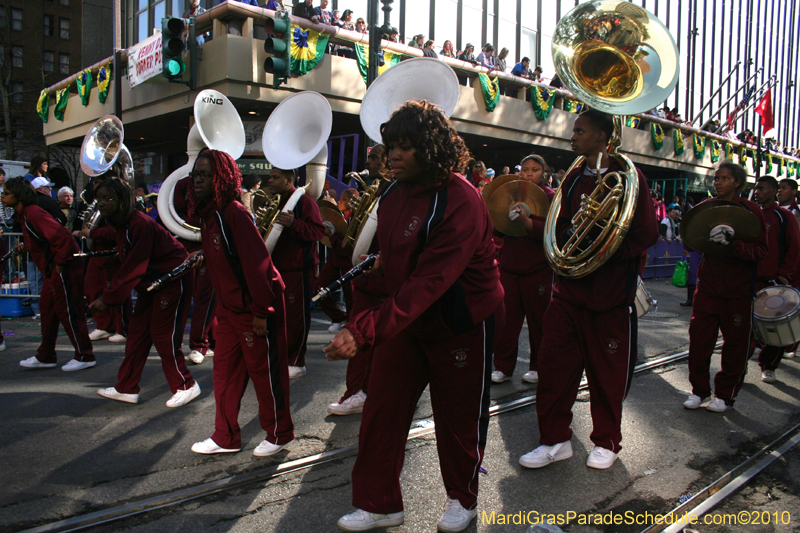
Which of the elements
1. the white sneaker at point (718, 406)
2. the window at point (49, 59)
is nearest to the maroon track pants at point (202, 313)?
the white sneaker at point (718, 406)

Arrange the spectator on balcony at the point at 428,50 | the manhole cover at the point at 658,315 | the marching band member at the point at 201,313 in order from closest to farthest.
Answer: the marching band member at the point at 201,313
the manhole cover at the point at 658,315
the spectator on balcony at the point at 428,50

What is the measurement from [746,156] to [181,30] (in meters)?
32.3

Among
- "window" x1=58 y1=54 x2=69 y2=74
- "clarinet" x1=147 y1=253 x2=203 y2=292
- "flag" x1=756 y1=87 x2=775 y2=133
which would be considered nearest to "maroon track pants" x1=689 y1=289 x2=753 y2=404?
"clarinet" x1=147 y1=253 x2=203 y2=292

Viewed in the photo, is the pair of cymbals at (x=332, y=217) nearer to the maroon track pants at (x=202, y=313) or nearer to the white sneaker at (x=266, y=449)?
the maroon track pants at (x=202, y=313)

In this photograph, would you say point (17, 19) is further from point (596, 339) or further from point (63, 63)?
point (596, 339)

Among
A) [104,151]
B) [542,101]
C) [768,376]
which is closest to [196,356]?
[104,151]

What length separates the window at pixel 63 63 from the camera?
49.0 meters

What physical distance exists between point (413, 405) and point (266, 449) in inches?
50.7

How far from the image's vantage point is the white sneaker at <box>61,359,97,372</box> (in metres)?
5.84

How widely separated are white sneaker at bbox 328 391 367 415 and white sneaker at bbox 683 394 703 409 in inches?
96.3

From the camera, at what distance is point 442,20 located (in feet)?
73.2

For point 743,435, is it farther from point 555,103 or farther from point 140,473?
point 555,103

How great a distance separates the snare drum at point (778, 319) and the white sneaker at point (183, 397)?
442cm

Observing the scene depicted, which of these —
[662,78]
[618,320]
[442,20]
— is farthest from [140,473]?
[442,20]
